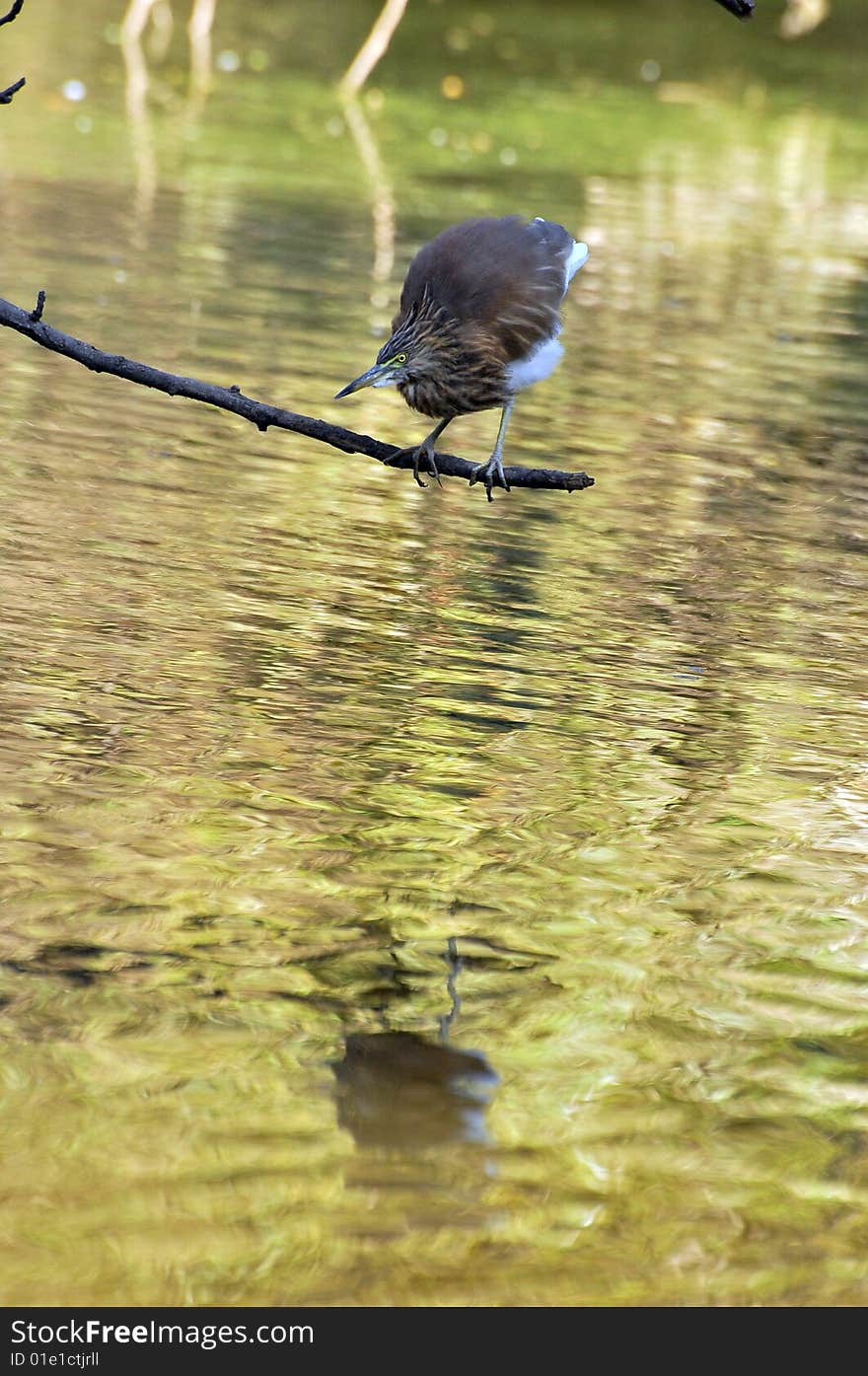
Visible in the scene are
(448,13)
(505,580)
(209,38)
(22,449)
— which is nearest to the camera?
(505,580)

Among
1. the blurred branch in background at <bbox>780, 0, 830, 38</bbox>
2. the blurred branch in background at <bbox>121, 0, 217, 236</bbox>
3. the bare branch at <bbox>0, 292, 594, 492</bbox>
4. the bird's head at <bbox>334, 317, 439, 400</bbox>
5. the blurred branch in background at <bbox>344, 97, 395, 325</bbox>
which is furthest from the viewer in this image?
the blurred branch in background at <bbox>780, 0, 830, 38</bbox>

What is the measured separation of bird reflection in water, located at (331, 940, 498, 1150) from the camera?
3.75m

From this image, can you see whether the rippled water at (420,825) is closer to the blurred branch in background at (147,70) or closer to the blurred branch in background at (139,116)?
Answer: the blurred branch in background at (139,116)

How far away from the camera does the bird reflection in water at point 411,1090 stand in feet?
12.3

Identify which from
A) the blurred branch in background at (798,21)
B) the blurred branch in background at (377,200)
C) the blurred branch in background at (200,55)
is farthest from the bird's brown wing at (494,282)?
the blurred branch in background at (798,21)

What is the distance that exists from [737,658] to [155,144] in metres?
12.1

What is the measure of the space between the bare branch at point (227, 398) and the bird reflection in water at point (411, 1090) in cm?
153

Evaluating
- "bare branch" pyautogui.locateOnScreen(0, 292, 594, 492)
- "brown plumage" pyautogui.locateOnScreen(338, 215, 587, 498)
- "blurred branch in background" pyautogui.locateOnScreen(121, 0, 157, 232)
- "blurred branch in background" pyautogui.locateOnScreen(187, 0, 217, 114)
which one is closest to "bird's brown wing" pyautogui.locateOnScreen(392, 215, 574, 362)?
"brown plumage" pyautogui.locateOnScreen(338, 215, 587, 498)

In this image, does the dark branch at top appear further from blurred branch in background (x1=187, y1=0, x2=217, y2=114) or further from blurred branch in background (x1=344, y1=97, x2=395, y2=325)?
blurred branch in background (x1=187, y1=0, x2=217, y2=114)

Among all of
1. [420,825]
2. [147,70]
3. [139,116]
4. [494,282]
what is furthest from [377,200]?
[420,825]

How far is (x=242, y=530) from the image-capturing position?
7.65m

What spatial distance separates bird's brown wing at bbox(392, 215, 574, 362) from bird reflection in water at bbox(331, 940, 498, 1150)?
2187 millimetres
